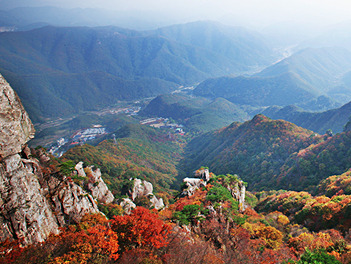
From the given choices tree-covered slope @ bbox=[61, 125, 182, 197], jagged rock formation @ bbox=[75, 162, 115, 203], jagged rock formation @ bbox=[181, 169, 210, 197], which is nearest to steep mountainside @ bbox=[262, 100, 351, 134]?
tree-covered slope @ bbox=[61, 125, 182, 197]

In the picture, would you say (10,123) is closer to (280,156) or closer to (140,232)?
(140,232)

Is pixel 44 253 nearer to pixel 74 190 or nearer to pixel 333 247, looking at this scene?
pixel 74 190

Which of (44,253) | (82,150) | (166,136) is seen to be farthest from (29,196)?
(166,136)

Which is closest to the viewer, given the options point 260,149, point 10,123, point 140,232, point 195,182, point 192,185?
point 10,123

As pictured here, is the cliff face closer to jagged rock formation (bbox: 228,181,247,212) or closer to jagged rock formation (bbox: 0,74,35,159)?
jagged rock formation (bbox: 0,74,35,159)

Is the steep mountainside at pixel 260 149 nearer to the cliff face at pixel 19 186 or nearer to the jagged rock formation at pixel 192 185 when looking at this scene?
the jagged rock formation at pixel 192 185

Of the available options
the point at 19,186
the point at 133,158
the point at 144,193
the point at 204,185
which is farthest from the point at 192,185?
the point at 133,158

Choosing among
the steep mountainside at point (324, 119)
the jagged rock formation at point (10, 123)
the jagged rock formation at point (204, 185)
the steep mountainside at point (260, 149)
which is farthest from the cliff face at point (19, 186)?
the steep mountainside at point (324, 119)
